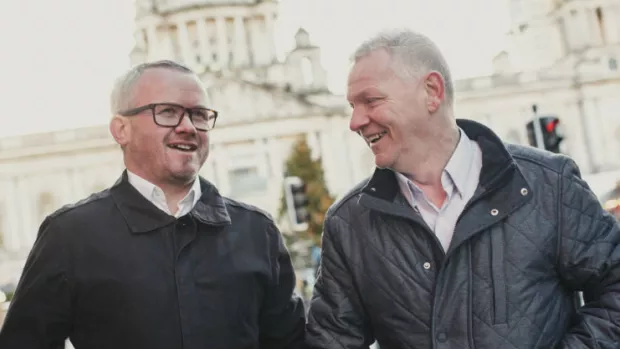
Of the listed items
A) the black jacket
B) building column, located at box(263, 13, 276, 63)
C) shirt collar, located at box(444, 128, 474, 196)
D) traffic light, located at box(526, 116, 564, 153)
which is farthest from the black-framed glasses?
building column, located at box(263, 13, 276, 63)

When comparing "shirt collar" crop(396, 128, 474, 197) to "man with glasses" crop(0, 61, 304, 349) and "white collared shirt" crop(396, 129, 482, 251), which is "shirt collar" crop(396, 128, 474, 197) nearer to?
"white collared shirt" crop(396, 129, 482, 251)

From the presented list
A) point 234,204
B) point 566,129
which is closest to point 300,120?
point 566,129

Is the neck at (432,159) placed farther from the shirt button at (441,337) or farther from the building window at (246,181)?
the building window at (246,181)

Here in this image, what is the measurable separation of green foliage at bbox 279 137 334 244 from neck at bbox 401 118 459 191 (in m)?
33.0

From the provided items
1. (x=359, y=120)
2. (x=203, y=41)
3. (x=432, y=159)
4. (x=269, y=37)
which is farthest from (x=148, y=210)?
(x=269, y=37)

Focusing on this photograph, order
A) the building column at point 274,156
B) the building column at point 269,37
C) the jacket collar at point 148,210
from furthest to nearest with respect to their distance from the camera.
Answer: the building column at point 269,37 → the building column at point 274,156 → the jacket collar at point 148,210

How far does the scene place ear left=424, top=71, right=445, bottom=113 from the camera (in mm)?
3547

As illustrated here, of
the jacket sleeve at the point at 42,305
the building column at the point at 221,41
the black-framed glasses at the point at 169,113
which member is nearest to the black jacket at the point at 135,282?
the jacket sleeve at the point at 42,305

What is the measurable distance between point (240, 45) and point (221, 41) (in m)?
1.25

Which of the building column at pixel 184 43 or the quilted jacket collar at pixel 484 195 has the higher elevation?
the building column at pixel 184 43

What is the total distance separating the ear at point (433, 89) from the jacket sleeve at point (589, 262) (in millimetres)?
612

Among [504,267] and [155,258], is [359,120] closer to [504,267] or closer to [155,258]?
[504,267]

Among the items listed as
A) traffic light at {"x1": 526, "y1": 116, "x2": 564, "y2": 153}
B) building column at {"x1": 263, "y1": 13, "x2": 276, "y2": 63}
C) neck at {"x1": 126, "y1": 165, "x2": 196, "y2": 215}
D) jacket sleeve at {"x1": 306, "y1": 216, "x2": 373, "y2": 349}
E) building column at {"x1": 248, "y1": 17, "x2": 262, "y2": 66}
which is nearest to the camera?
jacket sleeve at {"x1": 306, "y1": 216, "x2": 373, "y2": 349}

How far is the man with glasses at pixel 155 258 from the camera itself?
3.85 metres
